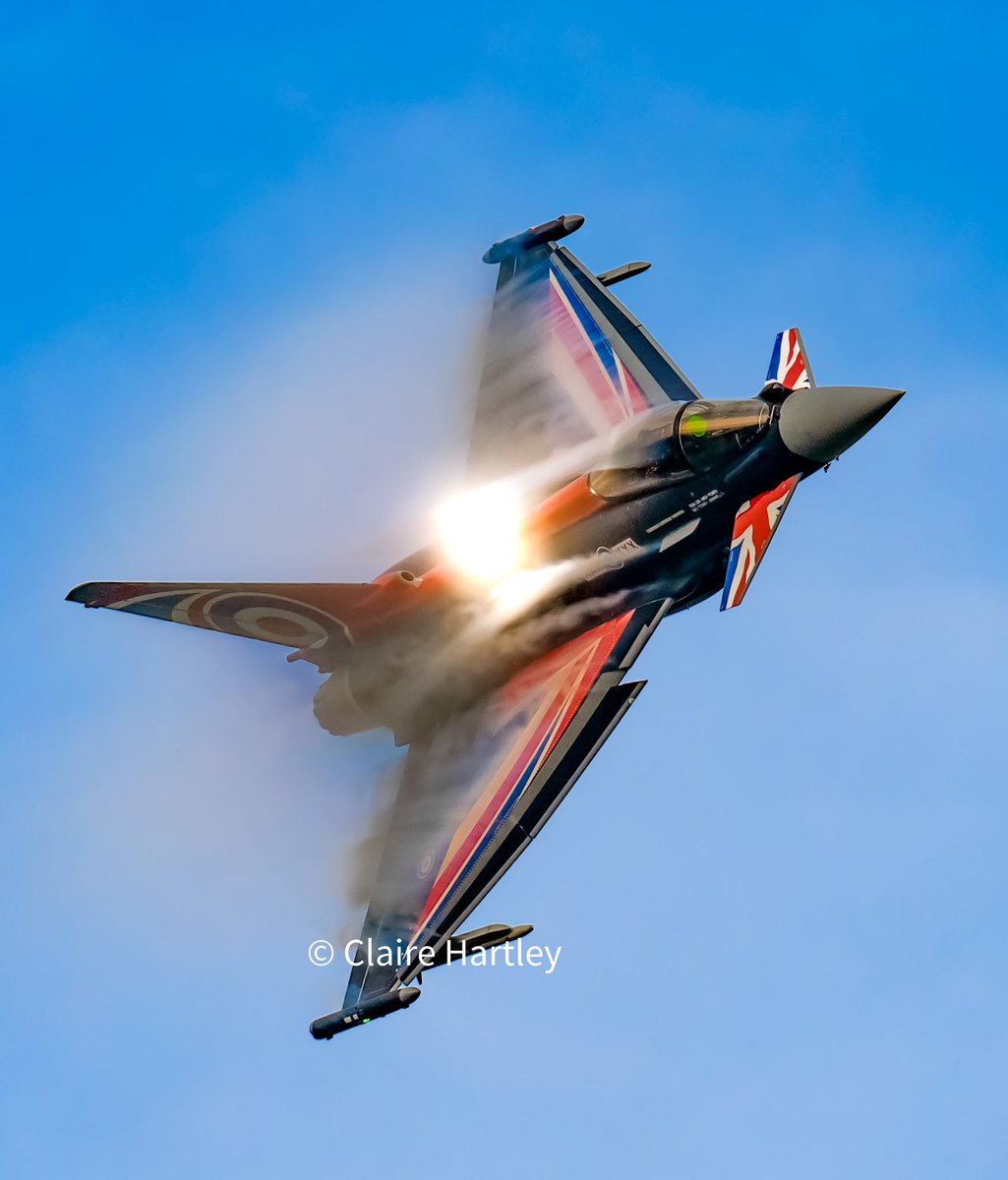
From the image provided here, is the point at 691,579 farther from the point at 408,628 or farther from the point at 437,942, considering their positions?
the point at 437,942

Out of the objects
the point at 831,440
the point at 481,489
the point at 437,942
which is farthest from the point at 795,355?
the point at 437,942

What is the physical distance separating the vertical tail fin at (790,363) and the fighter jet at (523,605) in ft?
0.12

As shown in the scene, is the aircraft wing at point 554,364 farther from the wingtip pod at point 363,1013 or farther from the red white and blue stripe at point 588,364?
the wingtip pod at point 363,1013

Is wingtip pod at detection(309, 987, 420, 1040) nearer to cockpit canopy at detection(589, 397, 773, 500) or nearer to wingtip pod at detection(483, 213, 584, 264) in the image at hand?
cockpit canopy at detection(589, 397, 773, 500)

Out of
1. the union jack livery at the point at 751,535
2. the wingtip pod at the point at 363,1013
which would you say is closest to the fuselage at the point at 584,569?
the union jack livery at the point at 751,535

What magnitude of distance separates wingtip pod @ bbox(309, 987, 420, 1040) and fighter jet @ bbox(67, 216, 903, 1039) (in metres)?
0.03

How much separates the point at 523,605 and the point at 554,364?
17.8 ft

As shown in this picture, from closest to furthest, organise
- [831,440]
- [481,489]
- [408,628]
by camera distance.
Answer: [831,440]
[408,628]
[481,489]

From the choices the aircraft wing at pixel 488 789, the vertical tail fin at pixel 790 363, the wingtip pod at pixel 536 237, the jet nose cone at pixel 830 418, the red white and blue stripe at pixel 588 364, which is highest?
the wingtip pod at pixel 536 237

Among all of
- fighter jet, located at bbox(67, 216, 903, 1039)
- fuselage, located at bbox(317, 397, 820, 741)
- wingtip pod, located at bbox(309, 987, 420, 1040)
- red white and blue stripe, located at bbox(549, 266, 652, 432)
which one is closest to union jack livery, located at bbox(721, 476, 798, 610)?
fighter jet, located at bbox(67, 216, 903, 1039)

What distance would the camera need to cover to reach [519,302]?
112 feet

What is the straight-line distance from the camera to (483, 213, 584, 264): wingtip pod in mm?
34312

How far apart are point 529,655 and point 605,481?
2.94m

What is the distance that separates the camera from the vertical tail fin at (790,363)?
28927 mm
